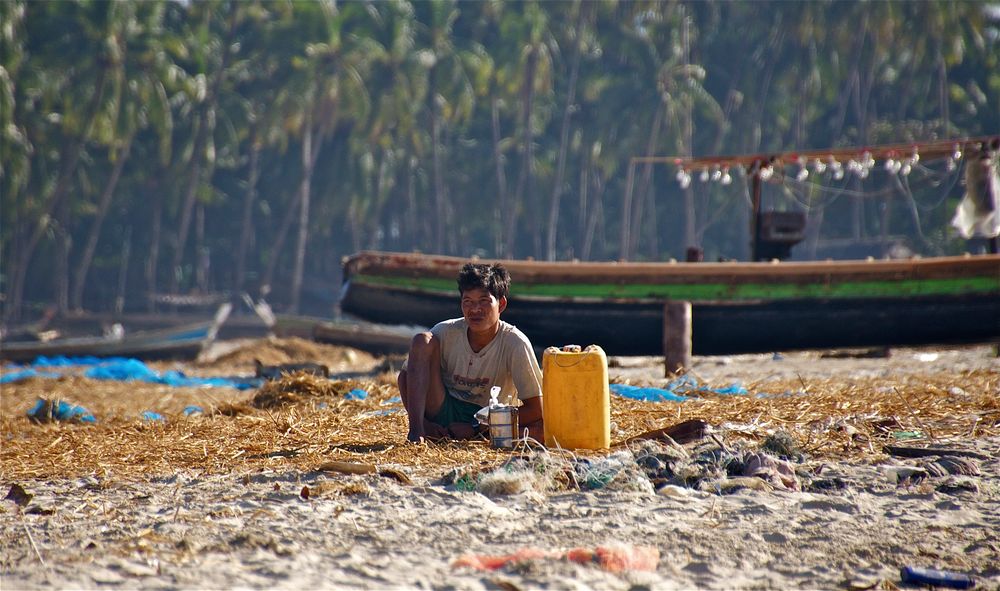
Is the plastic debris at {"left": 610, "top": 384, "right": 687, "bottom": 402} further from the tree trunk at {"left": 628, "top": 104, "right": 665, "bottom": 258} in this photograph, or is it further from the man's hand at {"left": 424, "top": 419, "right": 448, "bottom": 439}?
the tree trunk at {"left": 628, "top": 104, "right": 665, "bottom": 258}

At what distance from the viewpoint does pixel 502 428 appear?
5012 mm

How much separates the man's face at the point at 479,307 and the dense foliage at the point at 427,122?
93.7ft

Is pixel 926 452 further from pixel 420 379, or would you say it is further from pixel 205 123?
pixel 205 123

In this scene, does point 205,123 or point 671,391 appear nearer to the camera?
point 671,391

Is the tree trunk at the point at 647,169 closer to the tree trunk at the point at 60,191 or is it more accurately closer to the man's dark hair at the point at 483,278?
the tree trunk at the point at 60,191

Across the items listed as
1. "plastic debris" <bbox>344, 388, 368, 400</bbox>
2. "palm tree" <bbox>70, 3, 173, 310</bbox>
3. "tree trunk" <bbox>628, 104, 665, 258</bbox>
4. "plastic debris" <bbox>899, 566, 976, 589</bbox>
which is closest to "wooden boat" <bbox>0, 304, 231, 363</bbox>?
"plastic debris" <bbox>344, 388, 368, 400</bbox>

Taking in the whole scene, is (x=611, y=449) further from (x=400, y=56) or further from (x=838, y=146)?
(x=838, y=146)

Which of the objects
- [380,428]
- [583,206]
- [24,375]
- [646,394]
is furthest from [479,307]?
[583,206]

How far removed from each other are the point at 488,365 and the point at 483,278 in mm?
512

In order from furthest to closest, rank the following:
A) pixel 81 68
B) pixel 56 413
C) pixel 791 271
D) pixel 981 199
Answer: pixel 81 68
pixel 981 199
pixel 791 271
pixel 56 413

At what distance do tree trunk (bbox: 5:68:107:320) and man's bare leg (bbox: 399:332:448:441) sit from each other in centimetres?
2967

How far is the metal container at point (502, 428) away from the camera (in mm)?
4973

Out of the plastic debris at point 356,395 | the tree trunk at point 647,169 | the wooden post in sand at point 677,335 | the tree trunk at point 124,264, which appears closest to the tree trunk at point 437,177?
the tree trunk at point 647,169

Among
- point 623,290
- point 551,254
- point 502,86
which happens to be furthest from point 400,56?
point 623,290
